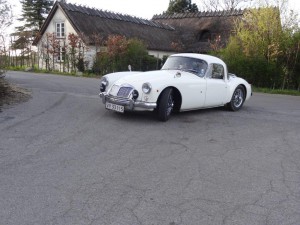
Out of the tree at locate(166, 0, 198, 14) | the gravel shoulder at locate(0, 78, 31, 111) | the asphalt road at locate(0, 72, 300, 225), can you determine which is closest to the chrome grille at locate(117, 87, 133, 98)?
the asphalt road at locate(0, 72, 300, 225)

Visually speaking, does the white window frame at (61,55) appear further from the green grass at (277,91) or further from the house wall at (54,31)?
the green grass at (277,91)

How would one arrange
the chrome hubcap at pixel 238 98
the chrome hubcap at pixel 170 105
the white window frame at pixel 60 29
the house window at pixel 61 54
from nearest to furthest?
1. the chrome hubcap at pixel 170 105
2. the chrome hubcap at pixel 238 98
3. the house window at pixel 61 54
4. the white window frame at pixel 60 29

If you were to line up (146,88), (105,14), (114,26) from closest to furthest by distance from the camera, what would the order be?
(146,88) → (114,26) → (105,14)

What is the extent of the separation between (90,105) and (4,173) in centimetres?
495

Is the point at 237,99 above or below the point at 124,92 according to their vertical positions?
below

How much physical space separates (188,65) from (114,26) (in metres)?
21.4

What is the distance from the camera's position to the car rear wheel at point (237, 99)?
9.31m

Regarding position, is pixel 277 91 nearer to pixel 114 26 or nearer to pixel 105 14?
pixel 114 26

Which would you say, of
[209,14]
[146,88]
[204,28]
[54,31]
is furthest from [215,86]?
[209,14]

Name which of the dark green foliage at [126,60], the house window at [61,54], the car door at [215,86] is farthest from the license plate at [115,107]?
the house window at [61,54]

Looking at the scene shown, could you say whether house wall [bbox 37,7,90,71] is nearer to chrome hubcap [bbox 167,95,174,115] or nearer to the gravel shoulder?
the gravel shoulder

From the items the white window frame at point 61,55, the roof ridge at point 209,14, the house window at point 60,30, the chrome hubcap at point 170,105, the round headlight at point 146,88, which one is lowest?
the chrome hubcap at point 170,105

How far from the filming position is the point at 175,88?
7.46 meters

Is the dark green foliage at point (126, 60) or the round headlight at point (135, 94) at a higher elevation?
the dark green foliage at point (126, 60)
